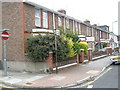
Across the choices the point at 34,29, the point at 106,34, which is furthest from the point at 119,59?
the point at 106,34

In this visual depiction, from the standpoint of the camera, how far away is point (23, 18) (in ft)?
41.5

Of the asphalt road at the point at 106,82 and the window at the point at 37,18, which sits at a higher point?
the window at the point at 37,18

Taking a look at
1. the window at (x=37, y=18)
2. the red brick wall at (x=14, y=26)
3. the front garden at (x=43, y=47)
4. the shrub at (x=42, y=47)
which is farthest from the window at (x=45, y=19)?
the shrub at (x=42, y=47)

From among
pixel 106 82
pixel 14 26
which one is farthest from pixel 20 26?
pixel 106 82

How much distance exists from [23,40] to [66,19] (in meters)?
9.38

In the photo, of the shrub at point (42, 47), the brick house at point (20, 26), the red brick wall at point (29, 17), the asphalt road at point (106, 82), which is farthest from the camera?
the red brick wall at point (29, 17)

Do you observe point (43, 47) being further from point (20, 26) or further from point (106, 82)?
point (106, 82)

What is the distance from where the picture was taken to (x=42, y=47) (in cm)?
1151

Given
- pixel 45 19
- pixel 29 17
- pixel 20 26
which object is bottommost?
pixel 20 26

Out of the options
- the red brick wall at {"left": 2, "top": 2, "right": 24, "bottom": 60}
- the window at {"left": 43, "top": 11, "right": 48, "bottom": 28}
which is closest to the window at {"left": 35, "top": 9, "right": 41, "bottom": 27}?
the window at {"left": 43, "top": 11, "right": 48, "bottom": 28}

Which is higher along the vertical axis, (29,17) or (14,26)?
(29,17)

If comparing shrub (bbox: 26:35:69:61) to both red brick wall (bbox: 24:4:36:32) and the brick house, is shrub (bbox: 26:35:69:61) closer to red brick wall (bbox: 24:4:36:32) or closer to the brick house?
the brick house

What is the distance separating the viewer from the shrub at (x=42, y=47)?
38.1 feet

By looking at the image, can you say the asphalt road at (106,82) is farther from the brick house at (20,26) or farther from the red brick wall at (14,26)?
the red brick wall at (14,26)
